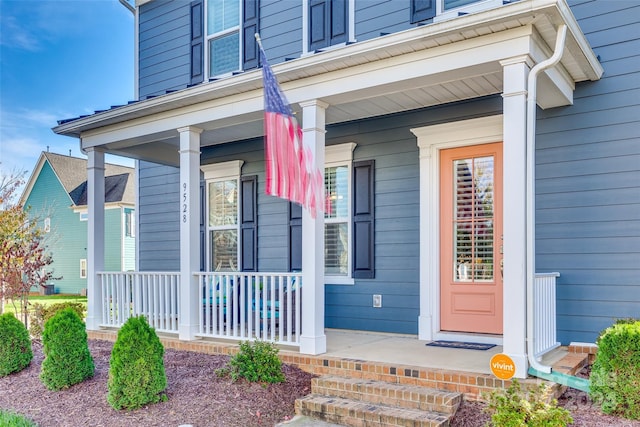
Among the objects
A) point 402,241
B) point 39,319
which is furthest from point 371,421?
point 39,319

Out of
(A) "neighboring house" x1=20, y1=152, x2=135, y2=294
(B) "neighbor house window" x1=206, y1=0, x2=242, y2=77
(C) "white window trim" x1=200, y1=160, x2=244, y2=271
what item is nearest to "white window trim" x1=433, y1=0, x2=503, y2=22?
(B) "neighbor house window" x1=206, y1=0, x2=242, y2=77

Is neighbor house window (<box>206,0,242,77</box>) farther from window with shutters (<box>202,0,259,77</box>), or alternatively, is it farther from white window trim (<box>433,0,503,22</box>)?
white window trim (<box>433,0,503,22</box>)

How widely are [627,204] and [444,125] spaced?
1882 mm

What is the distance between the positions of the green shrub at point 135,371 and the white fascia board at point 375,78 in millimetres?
2524

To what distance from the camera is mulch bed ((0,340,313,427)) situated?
12.8 ft

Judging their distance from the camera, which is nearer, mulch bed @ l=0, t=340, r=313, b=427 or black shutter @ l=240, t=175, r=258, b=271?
mulch bed @ l=0, t=340, r=313, b=427

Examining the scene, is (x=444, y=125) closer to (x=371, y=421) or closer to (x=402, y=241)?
(x=402, y=241)

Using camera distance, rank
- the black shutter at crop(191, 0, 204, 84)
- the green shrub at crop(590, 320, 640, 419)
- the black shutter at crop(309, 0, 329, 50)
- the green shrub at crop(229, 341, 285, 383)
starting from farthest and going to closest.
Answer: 1. the black shutter at crop(191, 0, 204, 84)
2. the black shutter at crop(309, 0, 329, 50)
3. the green shrub at crop(229, 341, 285, 383)
4. the green shrub at crop(590, 320, 640, 419)

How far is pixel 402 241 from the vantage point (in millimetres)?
5844

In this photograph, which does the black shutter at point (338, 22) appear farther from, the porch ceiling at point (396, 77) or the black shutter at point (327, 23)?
the porch ceiling at point (396, 77)

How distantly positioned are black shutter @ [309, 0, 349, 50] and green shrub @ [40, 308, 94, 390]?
4.25 m

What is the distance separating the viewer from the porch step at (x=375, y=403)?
12.0 ft

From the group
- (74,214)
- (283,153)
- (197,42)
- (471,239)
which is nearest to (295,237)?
(471,239)

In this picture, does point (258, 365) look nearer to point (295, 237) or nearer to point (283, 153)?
point (283, 153)
